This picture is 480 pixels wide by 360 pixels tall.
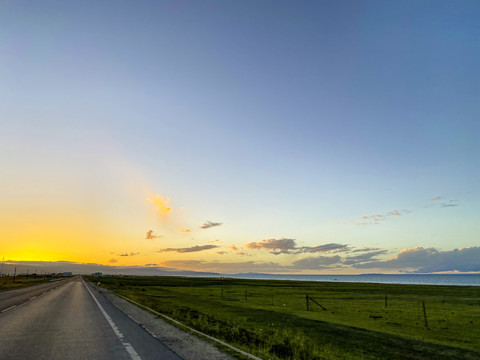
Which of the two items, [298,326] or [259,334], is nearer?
[259,334]

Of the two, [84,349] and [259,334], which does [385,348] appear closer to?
[259,334]

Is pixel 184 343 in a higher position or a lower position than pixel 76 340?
lower

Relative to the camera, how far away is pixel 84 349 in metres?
9.85

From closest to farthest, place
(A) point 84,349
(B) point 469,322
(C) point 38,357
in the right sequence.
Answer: (C) point 38,357 → (A) point 84,349 → (B) point 469,322

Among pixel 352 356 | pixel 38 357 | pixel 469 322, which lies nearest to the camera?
pixel 38 357

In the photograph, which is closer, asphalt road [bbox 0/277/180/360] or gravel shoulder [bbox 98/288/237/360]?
asphalt road [bbox 0/277/180/360]

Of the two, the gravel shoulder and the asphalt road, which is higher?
the asphalt road

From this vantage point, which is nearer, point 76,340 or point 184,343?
point 76,340

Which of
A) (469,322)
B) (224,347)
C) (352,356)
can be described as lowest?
(469,322)

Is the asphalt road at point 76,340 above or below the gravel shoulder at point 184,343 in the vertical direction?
above

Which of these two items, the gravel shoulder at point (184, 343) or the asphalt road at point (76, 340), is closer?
the asphalt road at point (76, 340)

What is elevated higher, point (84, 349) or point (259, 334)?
point (84, 349)

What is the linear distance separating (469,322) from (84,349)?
3094 cm

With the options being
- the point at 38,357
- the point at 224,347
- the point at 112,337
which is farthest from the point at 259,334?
the point at 38,357
